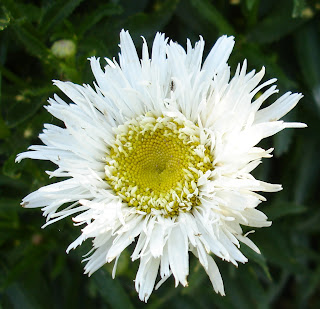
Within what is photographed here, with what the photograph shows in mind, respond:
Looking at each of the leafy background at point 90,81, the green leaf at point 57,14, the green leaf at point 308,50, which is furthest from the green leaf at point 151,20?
the green leaf at point 308,50

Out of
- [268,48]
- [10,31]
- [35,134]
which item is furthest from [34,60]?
[268,48]

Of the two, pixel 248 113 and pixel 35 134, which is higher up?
pixel 35 134

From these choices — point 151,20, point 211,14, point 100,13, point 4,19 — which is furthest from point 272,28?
point 4,19

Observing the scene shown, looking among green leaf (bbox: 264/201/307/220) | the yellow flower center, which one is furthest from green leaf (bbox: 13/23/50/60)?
green leaf (bbox: 264/201/307/220)

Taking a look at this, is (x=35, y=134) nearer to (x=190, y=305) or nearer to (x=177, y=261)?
(x=177, y=261)

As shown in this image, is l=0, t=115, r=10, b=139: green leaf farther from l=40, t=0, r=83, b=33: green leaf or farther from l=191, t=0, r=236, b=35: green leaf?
l=191, t=0, r=236, b=35: green leaf

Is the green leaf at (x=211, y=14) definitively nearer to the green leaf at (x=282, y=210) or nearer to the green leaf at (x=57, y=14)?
the green leaf at (x=57, y=14)

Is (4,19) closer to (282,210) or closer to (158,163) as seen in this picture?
(158,163)

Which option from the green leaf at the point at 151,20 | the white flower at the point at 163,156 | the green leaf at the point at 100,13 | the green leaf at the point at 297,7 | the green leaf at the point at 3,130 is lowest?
the white flower at the point at 163,156
